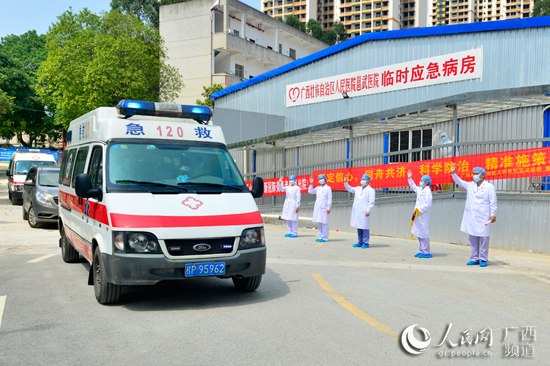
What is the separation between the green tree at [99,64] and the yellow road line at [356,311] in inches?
1303

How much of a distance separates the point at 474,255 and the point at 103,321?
700 cm

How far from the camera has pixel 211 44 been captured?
4919 centimetres

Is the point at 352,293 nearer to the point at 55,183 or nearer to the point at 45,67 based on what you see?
the point at 55,183

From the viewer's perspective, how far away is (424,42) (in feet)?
60.4

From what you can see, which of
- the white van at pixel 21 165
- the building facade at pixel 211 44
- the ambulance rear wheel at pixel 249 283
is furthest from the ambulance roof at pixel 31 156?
the building facade at pixel 211 44

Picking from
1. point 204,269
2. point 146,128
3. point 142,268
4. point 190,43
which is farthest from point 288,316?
point 190,43

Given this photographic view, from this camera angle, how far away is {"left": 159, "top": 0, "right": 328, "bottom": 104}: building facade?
49250 millimetres

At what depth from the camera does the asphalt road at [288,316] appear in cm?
447

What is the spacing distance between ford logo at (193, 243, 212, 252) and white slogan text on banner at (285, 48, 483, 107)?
13867 millimetres

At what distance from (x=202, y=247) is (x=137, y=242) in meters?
0.71

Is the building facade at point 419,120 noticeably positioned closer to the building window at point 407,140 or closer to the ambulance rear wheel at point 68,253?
the building window at point 407,140

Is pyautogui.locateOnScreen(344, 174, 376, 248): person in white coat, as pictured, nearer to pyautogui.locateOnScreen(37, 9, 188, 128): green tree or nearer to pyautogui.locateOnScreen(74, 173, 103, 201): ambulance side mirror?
pyautogui.locateOnScreen(74, 173, 103, 201): ambulance side mirror

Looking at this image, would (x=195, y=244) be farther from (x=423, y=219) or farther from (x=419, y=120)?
(x=419, y=120)

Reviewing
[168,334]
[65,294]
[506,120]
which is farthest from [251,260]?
[506,120]
